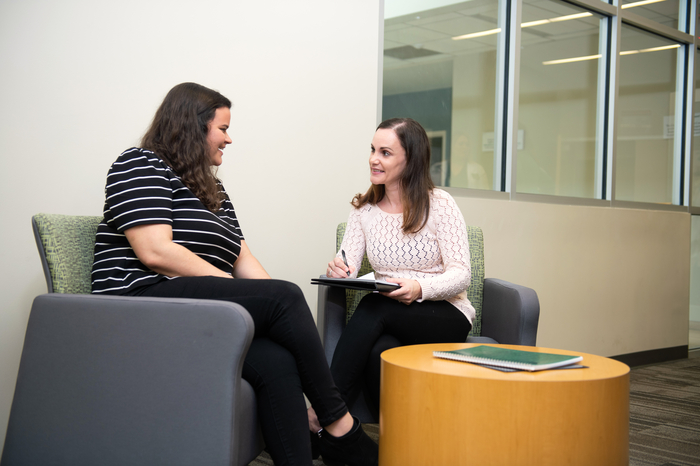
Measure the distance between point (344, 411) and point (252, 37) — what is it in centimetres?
159

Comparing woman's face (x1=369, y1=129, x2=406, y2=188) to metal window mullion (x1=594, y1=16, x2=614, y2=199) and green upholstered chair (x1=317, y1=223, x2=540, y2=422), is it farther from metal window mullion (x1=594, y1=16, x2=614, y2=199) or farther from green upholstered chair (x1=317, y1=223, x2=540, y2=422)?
metal window mullion (x1=594, y1=16, x2=614, y2=199)

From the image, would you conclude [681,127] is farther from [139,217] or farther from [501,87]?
[139,217]

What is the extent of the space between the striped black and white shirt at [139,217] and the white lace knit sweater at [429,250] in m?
0.67

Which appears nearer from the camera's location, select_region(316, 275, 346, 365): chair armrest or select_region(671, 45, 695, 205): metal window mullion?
select_region(316, 275, 346, 365): chair armrest

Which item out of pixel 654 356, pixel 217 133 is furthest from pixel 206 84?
pixel 654 356

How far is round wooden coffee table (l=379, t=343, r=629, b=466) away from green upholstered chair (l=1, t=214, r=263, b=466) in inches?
15.7

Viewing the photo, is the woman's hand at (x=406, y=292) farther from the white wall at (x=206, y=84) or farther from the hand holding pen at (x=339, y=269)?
the white wall at (x=206, y=84)

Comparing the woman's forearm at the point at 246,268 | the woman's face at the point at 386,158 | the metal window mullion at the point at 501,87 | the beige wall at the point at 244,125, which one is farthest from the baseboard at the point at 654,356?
the woman's forearm at the point at 246,268

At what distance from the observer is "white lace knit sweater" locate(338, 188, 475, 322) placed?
6.76 feet

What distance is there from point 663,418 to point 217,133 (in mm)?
2387

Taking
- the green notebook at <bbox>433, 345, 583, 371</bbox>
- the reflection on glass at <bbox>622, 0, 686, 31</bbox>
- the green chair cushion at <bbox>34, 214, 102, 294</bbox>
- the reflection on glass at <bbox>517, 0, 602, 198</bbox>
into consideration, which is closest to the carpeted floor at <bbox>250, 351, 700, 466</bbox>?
the green notebook at <bbox>433, 345, 583, 371</bbox>

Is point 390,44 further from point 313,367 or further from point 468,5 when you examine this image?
point 313,367

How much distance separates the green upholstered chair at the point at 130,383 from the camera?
1.24 m

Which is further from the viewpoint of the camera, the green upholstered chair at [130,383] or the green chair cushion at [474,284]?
the green chair cushion at [474,284]
